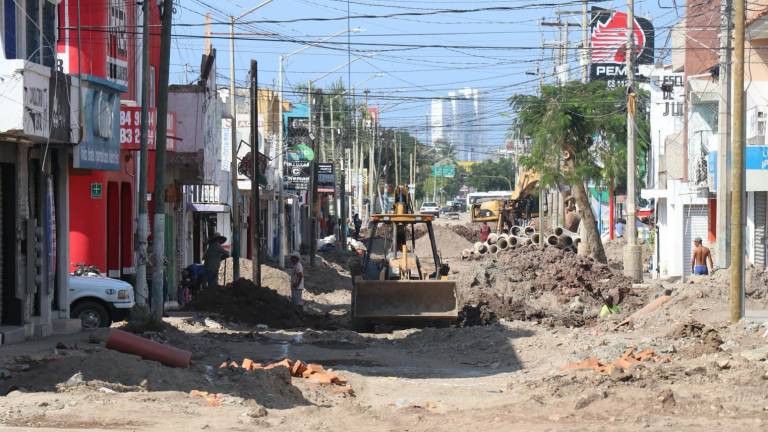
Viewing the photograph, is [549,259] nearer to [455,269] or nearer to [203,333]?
[455,269]

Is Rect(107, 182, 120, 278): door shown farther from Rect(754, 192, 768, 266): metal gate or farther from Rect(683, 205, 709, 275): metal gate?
Rect(683, 205, 709, 275): metal gate

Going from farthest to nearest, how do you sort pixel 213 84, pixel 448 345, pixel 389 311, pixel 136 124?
pixel 213 84, pixel 136 124, pixel 389 311, pixel 448 345

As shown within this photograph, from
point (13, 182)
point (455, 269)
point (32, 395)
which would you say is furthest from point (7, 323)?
point (455, 269)

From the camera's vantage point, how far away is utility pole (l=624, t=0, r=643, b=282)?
38.3 meters

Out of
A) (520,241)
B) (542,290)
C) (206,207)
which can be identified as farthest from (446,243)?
(542,290)

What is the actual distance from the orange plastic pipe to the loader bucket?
34.2ft

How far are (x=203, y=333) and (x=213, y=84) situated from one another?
21872 mm

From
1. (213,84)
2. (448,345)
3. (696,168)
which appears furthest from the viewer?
(213,84)

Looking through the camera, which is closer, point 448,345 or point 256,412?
point 256,412

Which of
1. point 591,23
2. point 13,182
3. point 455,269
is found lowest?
point 455,269

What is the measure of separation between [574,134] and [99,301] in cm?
2919

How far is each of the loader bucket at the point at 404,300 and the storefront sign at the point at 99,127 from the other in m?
5.92

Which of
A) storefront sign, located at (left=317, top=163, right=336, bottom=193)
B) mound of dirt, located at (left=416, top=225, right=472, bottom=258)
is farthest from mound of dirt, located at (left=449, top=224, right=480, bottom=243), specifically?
storefront sign, located at (left=317, top=163, right=336, bottom=193)

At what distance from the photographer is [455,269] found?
177ft
